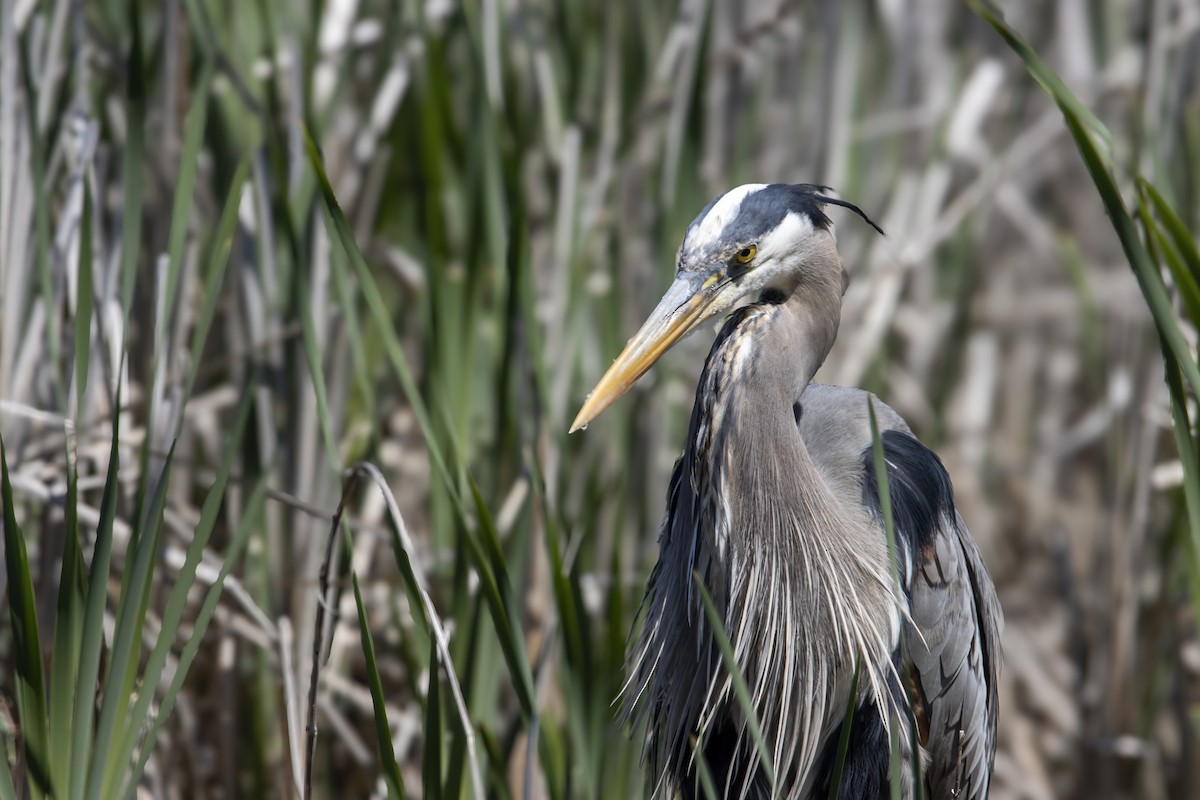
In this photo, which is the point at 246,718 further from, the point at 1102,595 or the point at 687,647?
the point at 1102,595

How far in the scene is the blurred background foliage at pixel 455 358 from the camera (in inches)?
56.1

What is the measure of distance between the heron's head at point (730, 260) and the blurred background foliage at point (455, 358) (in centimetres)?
25

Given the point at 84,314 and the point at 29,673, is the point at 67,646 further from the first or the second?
the point at 84,314

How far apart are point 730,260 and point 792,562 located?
420 millimetres

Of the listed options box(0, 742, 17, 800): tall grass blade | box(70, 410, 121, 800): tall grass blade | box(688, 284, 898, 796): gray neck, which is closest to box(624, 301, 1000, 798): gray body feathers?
box(688, 284, 898, 796): gray neck

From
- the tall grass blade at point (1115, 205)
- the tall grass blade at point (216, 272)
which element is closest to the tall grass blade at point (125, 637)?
the tall grass blade at point (216, 272)

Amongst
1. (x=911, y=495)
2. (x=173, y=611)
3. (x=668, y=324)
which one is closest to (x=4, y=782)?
(x=173, y=611)

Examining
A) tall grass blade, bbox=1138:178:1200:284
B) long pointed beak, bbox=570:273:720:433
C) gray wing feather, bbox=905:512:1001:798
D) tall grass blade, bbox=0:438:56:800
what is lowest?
gray wing feather, bbox=905:512:1001:798

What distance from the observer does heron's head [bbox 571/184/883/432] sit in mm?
1497

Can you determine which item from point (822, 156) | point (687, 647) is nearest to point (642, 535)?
point (687, 647)

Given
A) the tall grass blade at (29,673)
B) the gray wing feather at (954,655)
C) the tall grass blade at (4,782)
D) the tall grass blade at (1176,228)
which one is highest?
the tall grass blade at (1176,228)

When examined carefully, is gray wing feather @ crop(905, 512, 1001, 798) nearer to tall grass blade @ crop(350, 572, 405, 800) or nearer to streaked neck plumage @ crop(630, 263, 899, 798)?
streaked neck plumage @ crop(630, 263, 899, 798)

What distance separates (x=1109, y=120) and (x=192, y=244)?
2571mm

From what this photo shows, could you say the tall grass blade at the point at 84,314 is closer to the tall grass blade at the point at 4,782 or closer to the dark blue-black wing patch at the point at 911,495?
the tall grass blade at the point at 4,782
